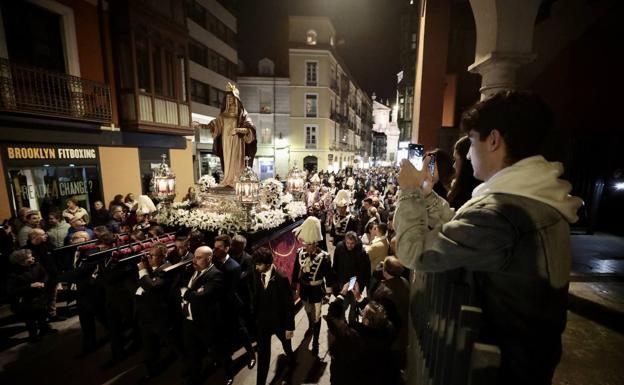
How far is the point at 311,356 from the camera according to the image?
15.4 feet

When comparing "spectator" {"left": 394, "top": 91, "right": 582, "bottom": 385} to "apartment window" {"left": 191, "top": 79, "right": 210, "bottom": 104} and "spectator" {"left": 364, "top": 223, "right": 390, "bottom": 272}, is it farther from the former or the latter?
"apartment window" {"left": 191, "top": 79, "right": 210, "bottom": 104}

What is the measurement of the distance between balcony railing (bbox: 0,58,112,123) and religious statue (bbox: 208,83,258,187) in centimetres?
581

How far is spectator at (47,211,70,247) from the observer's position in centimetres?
706

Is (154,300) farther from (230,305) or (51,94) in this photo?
(51,94)

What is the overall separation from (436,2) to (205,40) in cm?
1963

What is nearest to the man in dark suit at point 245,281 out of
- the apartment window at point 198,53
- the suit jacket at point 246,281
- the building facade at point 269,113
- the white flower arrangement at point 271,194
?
the suit jacket at point 246,281

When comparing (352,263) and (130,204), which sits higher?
(130,204)

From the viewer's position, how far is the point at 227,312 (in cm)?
425

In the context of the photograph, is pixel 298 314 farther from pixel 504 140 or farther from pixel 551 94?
pixel 551 94

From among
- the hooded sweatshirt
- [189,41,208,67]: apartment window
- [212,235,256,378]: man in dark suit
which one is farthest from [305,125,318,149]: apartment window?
the hooded sweatshirt

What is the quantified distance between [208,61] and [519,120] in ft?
84.6

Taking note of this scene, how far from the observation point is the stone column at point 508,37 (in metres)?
4.25

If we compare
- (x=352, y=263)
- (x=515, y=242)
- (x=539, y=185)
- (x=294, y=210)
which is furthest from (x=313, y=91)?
(x=515, y=242)

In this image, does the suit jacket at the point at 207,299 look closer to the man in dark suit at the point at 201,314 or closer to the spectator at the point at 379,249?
the man in dark suit at the point at 201,314
